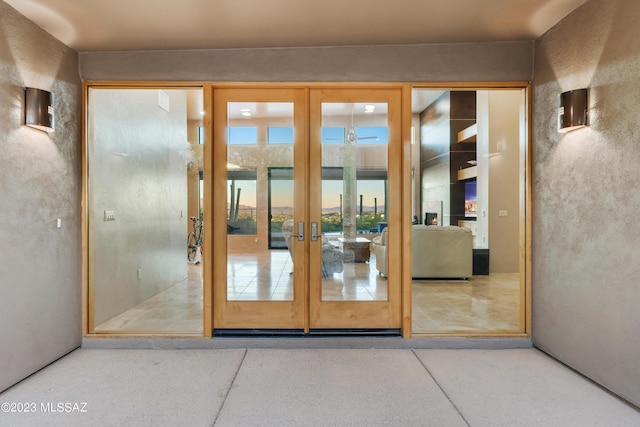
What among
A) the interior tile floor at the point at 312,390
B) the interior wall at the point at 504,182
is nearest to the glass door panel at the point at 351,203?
the interior tile floor at the point at 312,390

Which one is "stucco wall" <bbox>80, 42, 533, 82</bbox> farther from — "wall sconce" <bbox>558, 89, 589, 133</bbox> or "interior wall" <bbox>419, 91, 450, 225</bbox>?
"interior wall" <bbox>419, 91, 450, 225</bbox>

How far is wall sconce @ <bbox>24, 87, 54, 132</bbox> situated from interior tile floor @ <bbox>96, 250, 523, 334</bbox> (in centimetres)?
186

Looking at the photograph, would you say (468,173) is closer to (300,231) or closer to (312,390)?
(300,231)

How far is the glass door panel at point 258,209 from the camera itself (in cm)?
338

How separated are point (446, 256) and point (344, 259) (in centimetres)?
319

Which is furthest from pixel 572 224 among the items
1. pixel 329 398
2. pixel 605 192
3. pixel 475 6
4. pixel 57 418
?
pixel 57 418

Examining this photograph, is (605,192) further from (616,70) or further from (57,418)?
(57,418)

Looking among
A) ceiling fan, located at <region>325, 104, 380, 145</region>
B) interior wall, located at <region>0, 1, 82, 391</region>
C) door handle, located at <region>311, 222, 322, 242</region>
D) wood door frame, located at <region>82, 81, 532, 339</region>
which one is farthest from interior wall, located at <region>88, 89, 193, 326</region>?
ceiling fan, located at <region>325, 104, 380, 145</region>

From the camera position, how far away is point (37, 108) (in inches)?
105

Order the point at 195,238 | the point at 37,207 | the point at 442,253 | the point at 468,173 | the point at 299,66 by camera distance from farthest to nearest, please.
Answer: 1. the point at 195,238
2. the point at 468,173
3. the point at 442,253
4. the point at 299,66
5. the point at 37,207

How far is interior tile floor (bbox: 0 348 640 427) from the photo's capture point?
217 centimetres

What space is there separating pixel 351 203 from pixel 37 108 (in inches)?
106

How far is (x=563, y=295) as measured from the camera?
9.45 ft

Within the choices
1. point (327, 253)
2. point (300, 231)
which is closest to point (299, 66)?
point (300, 231)
